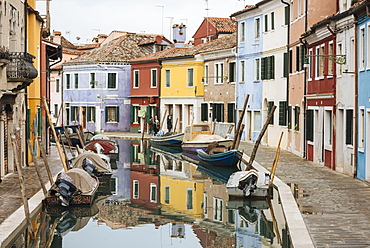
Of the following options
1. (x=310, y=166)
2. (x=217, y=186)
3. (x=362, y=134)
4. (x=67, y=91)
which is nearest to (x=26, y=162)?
(x=217, y=186)

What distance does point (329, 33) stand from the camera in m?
24.2

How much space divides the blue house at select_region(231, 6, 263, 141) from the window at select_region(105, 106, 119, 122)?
1636 centimetres

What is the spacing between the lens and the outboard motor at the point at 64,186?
685 inches

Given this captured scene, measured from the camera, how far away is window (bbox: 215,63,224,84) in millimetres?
45594

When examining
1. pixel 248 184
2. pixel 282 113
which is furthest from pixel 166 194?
pixel 282 113

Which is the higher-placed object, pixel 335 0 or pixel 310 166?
pixel 335 0

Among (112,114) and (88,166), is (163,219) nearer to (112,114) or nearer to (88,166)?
(88,166)

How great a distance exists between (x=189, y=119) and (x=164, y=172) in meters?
22.4

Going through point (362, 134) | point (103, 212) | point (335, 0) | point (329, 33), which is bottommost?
point (103, 212)

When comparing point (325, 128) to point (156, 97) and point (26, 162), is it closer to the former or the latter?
point (26, 162)

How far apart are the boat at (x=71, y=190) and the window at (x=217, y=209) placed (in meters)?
3.48

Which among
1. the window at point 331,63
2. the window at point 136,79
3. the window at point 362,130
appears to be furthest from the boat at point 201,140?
the window at point 136,79

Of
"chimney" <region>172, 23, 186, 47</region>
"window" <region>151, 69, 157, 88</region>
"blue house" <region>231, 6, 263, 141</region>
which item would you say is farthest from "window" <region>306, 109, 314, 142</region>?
"chimney" <region>172, 23, 186, 47</region>

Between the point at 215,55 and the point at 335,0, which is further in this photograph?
the point at 215,55
